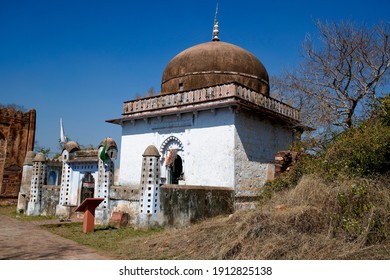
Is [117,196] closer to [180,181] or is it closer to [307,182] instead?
[180,181]

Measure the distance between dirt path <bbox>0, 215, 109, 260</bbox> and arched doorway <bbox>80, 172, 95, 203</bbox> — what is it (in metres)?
3.83

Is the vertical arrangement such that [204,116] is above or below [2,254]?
above

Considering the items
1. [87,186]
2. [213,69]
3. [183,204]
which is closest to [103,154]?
[87,186]

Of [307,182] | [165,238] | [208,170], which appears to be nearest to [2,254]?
[165,238]

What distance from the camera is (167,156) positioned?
48.7ft

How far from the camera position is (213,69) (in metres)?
15.3

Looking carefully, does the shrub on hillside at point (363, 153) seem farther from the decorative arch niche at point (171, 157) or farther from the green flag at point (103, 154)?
the green flag at point (103, 154)

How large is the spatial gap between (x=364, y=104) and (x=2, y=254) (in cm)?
1176

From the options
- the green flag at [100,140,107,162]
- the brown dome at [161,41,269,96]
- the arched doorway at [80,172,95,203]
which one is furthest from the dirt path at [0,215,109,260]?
the brown dome at [161,41,269,96]

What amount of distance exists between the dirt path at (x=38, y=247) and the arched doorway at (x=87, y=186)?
3.83m

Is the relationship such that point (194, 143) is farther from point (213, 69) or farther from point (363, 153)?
point (363, 153)

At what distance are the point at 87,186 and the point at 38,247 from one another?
6645 mm

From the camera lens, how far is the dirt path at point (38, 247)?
676 centimetres

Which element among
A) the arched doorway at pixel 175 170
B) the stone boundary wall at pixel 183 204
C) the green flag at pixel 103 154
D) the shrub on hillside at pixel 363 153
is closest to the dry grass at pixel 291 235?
the shrub on hillside at pixel 363 153
